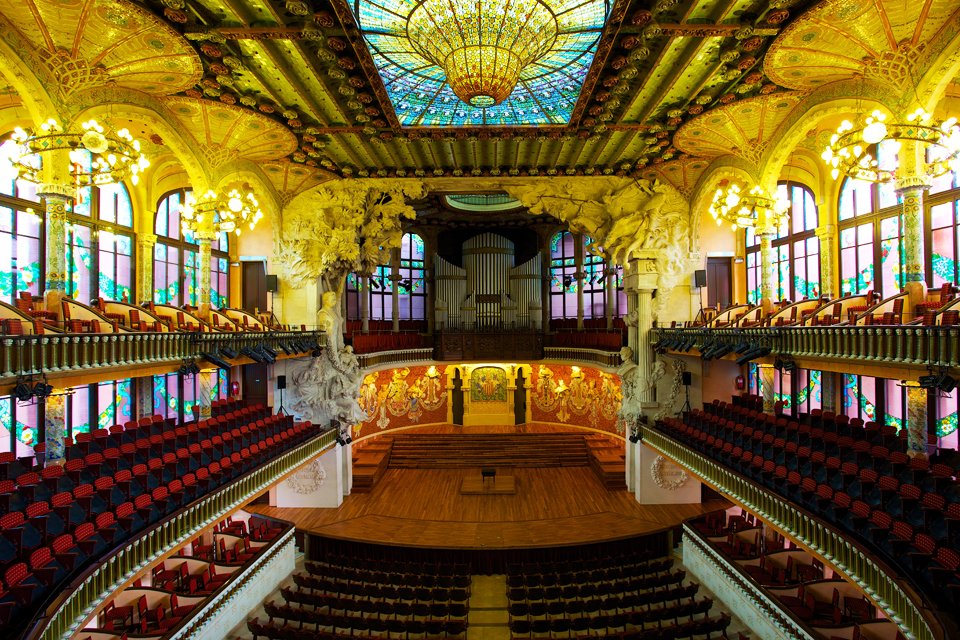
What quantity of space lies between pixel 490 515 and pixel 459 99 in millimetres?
11282

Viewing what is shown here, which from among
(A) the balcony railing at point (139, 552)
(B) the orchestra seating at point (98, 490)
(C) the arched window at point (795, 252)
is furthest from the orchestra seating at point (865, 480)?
(B) the orchestra seating at point (98, 490)

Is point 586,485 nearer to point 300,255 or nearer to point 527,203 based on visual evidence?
point 527,203

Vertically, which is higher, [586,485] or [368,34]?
[368,34]

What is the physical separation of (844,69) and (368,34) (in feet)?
28.8

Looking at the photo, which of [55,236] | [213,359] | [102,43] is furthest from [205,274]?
[102,43]

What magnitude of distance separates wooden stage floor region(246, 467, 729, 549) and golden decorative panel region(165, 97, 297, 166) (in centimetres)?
1038

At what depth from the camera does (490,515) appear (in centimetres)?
1516

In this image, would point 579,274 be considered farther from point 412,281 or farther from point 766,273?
point 766,273

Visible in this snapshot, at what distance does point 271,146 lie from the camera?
14242 mm

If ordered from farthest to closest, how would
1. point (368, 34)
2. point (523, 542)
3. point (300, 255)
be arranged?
point (300, 255) → point (523, 542) → point (368, 34)

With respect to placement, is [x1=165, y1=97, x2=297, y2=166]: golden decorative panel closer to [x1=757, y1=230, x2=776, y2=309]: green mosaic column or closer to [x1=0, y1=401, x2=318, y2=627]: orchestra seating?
[x1=0, y1=401, x2=318, y2=627]: orchestra seating

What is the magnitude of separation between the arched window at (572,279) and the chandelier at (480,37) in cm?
1630

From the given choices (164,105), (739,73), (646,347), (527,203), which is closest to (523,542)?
(646,347)

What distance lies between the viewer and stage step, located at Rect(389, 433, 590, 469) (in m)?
20.2
